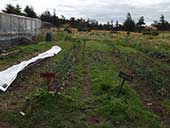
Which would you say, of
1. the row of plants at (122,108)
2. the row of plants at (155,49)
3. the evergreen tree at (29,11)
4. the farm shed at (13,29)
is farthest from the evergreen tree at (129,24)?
the row of plants at (122,108)

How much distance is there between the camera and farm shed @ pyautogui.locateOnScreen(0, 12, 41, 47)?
20016 mm

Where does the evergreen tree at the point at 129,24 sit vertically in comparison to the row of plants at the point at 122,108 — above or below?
below

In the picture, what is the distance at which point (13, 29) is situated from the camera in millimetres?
22844

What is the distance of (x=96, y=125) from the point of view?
5.84 meters

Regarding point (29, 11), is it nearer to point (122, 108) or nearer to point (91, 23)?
point (91, 23)

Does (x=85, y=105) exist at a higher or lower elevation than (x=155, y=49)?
higher

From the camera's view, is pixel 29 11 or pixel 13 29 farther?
pixel 29 11

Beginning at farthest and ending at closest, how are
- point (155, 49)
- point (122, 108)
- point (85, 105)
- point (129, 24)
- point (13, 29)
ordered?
point (129, 24), point (13, 29), point (155, 49), point (85, 105), point (122, 108)

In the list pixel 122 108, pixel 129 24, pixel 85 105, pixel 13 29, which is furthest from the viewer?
pixel 129 24

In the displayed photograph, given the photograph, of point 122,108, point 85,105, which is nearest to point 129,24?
point 85,105

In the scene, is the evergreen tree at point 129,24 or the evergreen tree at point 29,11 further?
the evergreen tree at point 29,11

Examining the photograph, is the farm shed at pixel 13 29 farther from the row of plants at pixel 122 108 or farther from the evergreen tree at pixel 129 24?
the evergreen tree at pixel 129 24

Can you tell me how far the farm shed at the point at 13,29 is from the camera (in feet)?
65.7

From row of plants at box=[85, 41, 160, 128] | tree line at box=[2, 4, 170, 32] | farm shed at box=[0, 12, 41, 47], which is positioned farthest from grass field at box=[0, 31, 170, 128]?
tree line at box=[2, 4, 170, 32]
